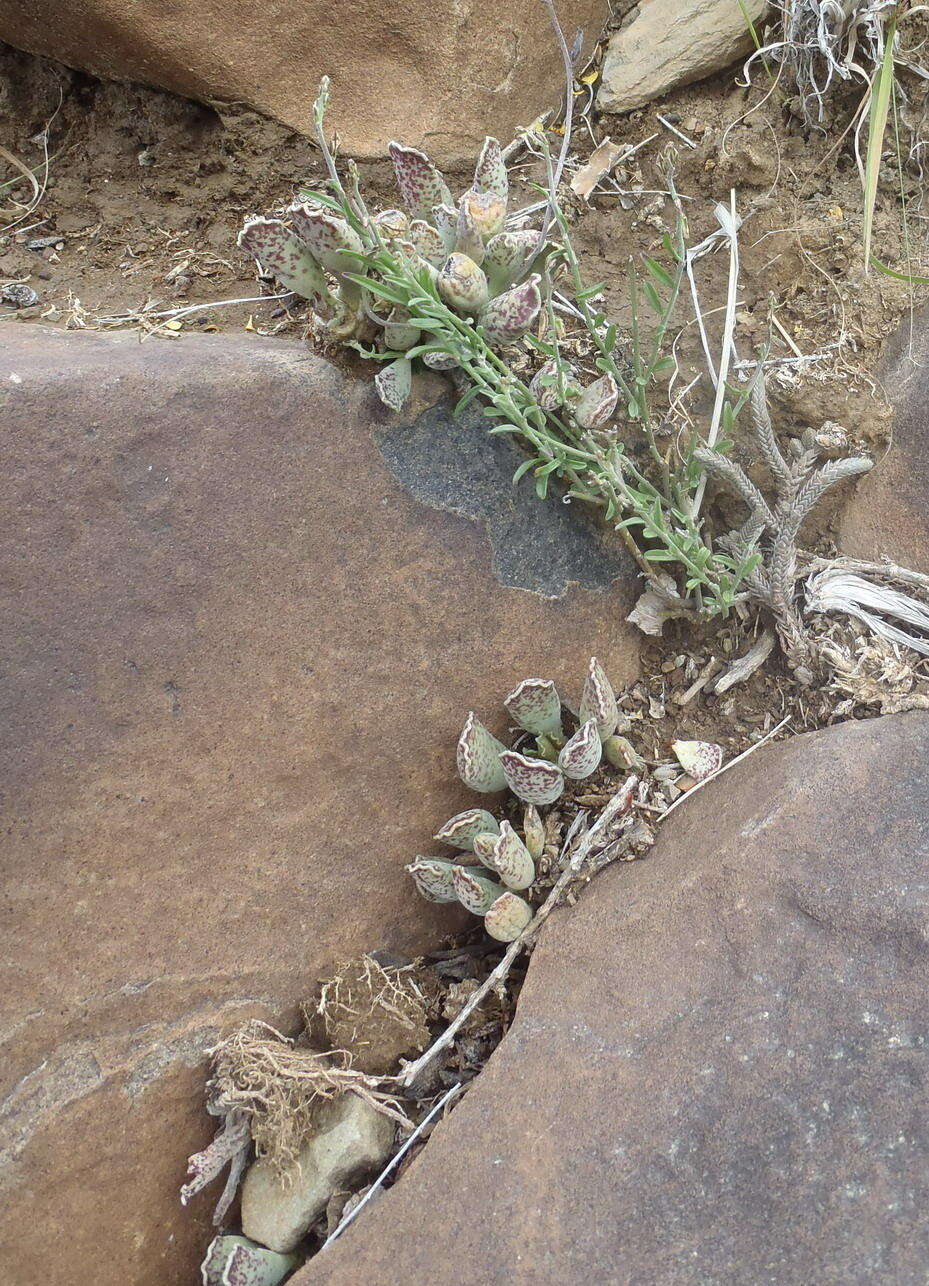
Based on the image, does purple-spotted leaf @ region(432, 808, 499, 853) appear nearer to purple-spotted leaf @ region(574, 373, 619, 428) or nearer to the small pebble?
purple-spotted leaf @ region(574, 373, 619, 428)

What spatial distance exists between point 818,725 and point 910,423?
79cm

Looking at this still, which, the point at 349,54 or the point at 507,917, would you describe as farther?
the point at 349,54

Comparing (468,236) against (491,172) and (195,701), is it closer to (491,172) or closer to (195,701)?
(491,172)

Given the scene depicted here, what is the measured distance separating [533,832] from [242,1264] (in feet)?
3.15

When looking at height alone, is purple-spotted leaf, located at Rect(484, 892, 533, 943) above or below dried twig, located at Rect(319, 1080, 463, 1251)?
above

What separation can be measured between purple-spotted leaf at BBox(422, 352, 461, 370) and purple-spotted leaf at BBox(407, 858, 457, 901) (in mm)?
1037

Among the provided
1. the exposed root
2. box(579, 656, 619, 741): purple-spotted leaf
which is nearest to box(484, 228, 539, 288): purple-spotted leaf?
box(579, 656, 619, 741): purple-spotted leaf

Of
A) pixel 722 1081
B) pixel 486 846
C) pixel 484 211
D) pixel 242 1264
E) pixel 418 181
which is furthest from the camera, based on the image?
pixel 418 181

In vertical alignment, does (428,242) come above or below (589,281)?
above

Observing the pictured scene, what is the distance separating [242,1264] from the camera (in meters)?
1.88

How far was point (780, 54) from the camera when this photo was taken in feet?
8.41

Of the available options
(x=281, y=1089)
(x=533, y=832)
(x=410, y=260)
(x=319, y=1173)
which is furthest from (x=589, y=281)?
(x=319, y=1173)

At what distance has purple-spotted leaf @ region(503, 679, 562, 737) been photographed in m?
2.10

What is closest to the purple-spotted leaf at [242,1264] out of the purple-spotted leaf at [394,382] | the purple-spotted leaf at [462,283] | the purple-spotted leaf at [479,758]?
the purple-spotted leaf at [479,758]
